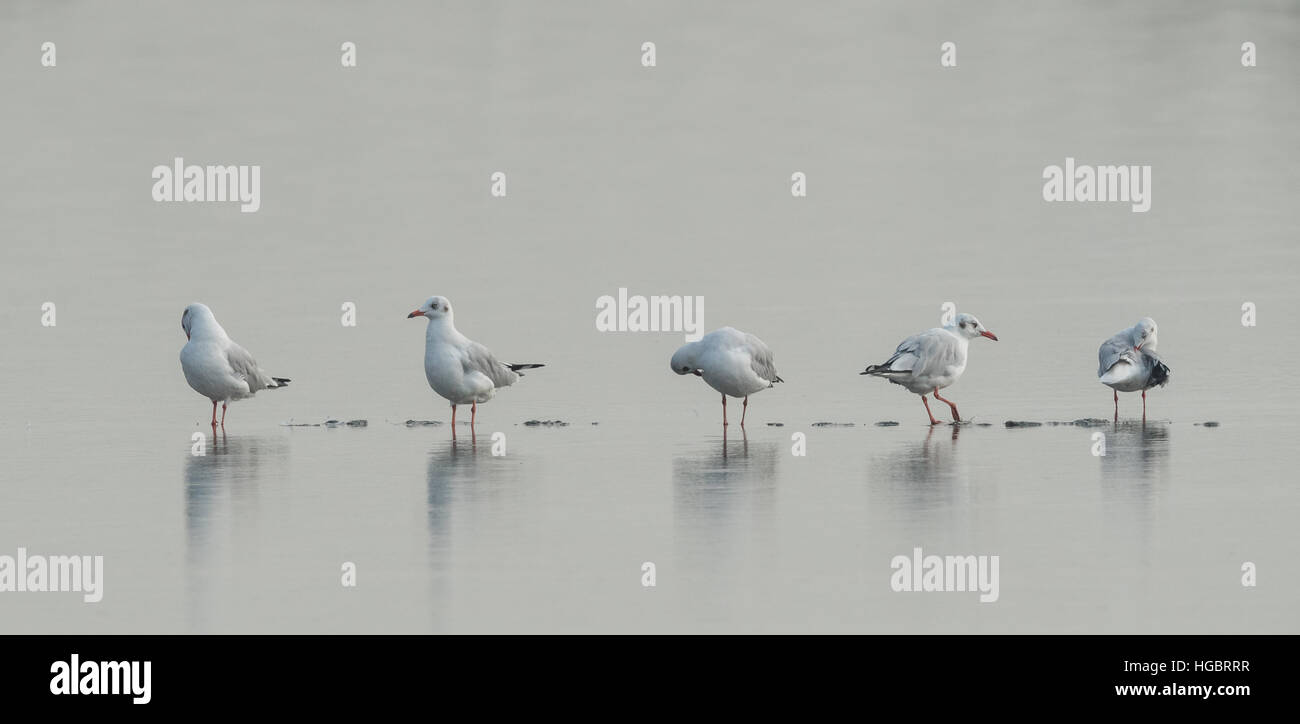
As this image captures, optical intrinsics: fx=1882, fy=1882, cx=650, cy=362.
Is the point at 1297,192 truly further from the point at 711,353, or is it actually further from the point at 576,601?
the point at 576,601

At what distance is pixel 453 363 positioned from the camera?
1886 centimetres

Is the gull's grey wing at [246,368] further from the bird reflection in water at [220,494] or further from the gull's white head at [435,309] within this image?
the gull's white head at [435,309]

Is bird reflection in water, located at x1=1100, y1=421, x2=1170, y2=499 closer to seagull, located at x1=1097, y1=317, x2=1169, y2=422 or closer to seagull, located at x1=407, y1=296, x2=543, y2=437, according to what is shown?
seagull, located at x1=1097, y1=317, x2=1169, y2=422

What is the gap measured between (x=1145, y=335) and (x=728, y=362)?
4972 mm

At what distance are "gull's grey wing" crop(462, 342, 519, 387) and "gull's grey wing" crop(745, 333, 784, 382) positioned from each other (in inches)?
100

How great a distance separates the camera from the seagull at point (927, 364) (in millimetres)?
19141

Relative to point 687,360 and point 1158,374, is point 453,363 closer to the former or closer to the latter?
point 687,360

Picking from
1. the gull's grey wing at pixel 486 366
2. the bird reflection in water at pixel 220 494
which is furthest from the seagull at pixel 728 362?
the bird reflection in water at pixel 220 494

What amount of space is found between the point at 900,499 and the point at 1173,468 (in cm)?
288

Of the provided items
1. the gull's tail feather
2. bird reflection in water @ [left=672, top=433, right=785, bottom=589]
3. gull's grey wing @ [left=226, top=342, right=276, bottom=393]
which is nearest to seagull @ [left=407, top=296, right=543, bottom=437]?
gull's grey wing @ [left=226, top=342, right=276, bottom=393]

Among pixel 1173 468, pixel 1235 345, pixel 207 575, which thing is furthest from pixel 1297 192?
pixel 207 575

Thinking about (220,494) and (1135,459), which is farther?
(1135,459)

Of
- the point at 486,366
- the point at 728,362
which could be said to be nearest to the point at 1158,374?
the point at 728,362

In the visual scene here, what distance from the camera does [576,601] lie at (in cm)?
1058
